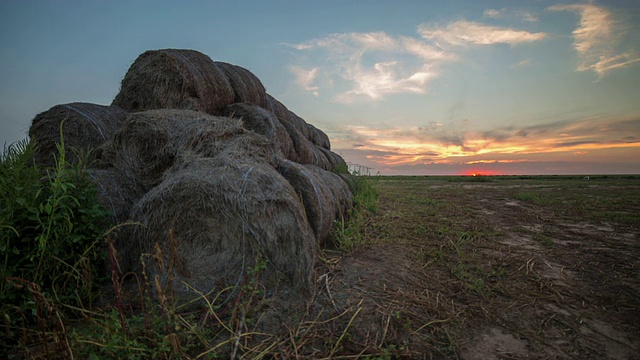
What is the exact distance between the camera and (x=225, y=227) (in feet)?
11.5

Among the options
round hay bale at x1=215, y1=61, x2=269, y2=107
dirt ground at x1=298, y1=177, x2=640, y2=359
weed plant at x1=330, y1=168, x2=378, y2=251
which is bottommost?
dirt ground at x1=298, y1=177, x2=640, y2=359

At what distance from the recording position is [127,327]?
101 inches

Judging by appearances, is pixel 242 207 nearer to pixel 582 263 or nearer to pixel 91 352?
pixel 91 352

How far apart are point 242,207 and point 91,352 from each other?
5.24ft

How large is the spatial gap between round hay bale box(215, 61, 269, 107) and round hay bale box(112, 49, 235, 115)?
163 cm

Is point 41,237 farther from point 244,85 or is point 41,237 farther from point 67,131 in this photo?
point 244,85

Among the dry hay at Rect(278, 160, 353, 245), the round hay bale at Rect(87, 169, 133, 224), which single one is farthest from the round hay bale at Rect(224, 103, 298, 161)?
the round hay bale at Rect(87, 169, 133, 224)

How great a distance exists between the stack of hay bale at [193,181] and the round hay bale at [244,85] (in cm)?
108

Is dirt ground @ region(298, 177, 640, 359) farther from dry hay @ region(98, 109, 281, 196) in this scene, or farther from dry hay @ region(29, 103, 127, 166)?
dry hay @ region(29, 103, 127, 166)

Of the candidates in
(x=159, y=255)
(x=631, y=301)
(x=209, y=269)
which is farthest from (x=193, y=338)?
(x=631, y=301)

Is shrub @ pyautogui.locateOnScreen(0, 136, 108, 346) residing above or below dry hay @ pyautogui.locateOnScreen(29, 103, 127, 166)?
below

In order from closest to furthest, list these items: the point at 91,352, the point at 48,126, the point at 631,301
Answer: the point at 91,352 < the point at 631,301 < the point at 48,126

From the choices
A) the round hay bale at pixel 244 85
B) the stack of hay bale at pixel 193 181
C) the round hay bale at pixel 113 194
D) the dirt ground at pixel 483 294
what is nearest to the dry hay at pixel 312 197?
the stack of hay bale at pixel 193 181

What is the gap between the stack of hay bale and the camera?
334 centimetres
